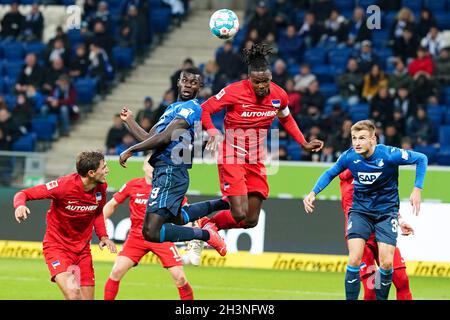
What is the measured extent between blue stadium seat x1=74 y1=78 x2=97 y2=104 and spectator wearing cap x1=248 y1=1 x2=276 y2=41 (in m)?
3.97

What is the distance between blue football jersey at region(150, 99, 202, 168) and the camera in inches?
449

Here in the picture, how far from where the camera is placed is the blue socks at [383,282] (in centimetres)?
1165

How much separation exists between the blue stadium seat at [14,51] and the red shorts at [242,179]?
15182mm

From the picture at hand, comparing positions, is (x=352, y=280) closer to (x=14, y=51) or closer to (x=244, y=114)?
(x=244, y=114)

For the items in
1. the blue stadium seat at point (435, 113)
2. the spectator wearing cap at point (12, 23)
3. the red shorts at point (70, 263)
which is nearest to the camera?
the red shorts at point (70, 263)

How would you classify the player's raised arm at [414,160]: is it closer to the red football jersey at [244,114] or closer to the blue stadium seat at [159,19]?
the red football jersey at [244,114]

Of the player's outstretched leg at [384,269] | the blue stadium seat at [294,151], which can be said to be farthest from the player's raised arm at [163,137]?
the blue stadium seat at [294,151]

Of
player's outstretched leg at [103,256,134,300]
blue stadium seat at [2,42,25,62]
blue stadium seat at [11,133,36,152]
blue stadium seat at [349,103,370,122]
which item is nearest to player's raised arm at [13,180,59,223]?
player's outstretched leg at [103,256,134,300]

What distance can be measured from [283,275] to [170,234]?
6.10 m

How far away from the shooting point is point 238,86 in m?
12.6

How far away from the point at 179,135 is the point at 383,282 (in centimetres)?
269

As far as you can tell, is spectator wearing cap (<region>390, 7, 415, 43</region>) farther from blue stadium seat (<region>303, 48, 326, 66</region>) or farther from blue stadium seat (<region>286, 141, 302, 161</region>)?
blue stadium seat (<region>286, 141, 302, 161</region>)

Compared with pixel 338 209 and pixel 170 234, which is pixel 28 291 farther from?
pixel 338 209

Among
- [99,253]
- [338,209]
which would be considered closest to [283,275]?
[338,209]
